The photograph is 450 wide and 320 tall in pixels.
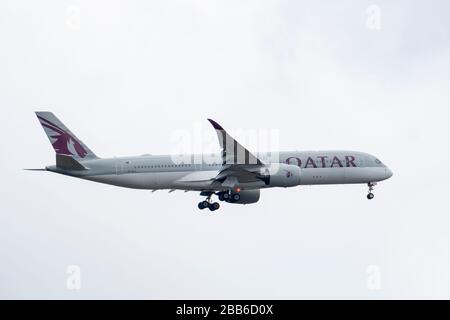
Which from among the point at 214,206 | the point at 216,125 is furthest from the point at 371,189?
the point at 216,125

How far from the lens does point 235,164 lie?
255ft

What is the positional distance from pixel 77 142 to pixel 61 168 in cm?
463

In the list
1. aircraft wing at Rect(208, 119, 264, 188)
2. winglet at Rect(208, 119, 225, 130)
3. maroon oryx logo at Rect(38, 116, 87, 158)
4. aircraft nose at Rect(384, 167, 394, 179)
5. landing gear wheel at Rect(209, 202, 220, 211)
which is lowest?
landing gear wheel at Rect(209, 202, 220, 211)

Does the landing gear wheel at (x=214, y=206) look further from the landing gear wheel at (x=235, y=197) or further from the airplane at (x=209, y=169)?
the landing gear wheel at (x=235, y=197)

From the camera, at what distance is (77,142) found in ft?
267

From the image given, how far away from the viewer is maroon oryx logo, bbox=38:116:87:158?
266ft

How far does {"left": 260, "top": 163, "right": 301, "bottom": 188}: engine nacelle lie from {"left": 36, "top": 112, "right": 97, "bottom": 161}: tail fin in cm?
1503

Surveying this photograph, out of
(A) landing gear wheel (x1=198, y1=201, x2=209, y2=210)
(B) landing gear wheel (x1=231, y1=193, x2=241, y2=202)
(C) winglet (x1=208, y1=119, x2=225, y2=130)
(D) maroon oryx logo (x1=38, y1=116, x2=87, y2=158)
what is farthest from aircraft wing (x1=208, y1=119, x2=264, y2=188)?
(D) maroon oryx logo (x1=38, y1=116, x2=87, y2=158)

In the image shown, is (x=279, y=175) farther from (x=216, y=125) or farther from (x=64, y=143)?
(x=64, y=143)

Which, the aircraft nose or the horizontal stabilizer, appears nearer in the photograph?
the horizontal stabilizer

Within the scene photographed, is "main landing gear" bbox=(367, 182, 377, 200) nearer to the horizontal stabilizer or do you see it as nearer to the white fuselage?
the white fuselage

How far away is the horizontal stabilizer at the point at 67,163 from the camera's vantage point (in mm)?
76312

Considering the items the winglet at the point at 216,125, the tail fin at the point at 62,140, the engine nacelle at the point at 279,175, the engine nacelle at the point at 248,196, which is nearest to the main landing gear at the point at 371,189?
the engine nacelle at the point at 248,196
